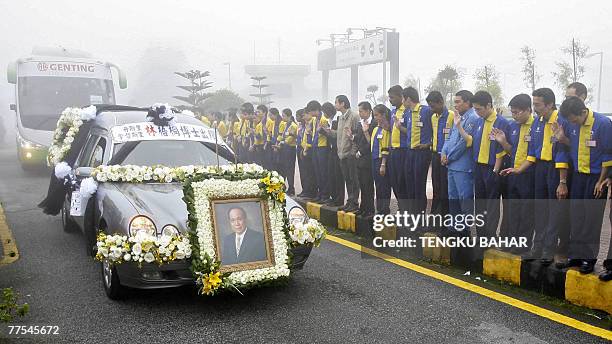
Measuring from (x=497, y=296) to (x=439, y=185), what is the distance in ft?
6.65

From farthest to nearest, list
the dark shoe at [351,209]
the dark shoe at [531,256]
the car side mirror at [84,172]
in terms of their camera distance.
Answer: the dark shoe at [351,209] < the car side mirror at [84,172] < the dark shoe at [531,256]

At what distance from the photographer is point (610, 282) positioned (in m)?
4.02

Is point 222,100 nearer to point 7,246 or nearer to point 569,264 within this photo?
point 7,246

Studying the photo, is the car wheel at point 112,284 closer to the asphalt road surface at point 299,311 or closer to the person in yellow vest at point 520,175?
the asphalt road surface at point 299,311

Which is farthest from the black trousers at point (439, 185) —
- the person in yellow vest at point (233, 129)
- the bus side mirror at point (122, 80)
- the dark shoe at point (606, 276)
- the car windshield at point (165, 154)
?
the bus side mirror at point (122, 80)

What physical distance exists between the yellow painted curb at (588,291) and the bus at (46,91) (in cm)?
1251

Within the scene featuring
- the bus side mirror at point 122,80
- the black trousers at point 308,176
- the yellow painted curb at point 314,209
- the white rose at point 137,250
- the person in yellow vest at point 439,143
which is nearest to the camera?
the white rose at point 137,250

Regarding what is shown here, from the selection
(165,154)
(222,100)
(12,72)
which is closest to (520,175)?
(165,154)

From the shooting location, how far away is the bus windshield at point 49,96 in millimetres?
13766

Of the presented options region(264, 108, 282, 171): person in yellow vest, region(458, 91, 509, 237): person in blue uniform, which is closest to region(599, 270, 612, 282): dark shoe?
region(458, 91, 509, 237): person in blue uniform

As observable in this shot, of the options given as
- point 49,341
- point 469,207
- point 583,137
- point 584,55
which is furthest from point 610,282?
point 584,55

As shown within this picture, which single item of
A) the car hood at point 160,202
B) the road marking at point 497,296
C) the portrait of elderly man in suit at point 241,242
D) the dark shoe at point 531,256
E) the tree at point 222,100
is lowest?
the road marking at point 497,296

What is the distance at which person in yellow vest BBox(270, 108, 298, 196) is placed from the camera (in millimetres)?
9945

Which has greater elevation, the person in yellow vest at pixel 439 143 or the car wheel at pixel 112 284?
the person in yellow vest at pixel 439 143
